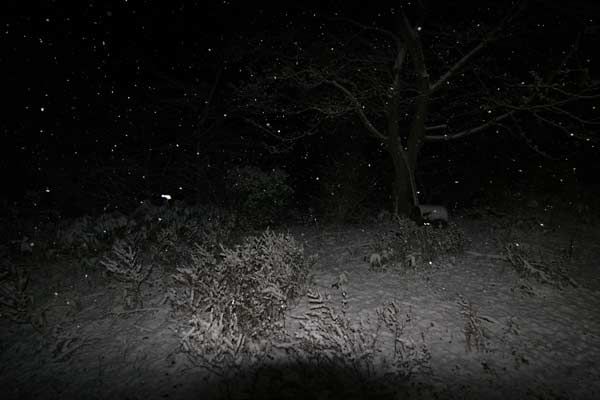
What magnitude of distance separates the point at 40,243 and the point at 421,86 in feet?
28.8

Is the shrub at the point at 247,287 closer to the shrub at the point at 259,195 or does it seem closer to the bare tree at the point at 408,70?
the shrub at the point at 259,195

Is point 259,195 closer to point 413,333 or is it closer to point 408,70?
point 408,70

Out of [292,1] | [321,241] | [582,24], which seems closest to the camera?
[582,24]

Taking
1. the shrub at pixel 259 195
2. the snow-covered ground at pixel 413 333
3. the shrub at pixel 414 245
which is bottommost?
the snow-covered ground at pixel 413 333

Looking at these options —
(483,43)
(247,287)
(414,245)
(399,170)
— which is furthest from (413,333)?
(483,43)

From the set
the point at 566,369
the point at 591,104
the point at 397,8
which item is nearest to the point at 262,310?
the point at 566,369

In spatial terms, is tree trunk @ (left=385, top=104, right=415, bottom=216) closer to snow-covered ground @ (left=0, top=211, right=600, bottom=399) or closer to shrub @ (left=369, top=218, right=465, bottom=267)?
shrub @ (left=369, top=218, right=465, bottom=267)

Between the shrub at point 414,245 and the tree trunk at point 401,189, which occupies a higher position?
the tree trunk at point 401,189

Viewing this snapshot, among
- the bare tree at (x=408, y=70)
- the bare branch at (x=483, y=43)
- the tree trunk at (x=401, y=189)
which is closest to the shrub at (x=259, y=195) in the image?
the bare tree at (x=408, y=70)

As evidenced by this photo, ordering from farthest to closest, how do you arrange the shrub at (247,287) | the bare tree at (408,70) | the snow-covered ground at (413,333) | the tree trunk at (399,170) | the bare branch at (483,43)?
the tree trunk at (399,170)
the bare tree at (408,70)
the bare branch at (483,43)
the shrub at (247,287)
the snow-covered ground at (413,333)

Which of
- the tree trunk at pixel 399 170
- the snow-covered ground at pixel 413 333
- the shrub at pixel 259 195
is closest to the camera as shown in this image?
the snow-covered ground at pixel 413 333

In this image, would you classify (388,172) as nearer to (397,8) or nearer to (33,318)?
(397,8)

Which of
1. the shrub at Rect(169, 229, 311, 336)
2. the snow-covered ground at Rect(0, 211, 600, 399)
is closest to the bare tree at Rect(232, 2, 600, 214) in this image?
the snow-covered ground at Rect(0, 211, 600, 399)

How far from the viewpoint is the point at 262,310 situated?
4461 mm
